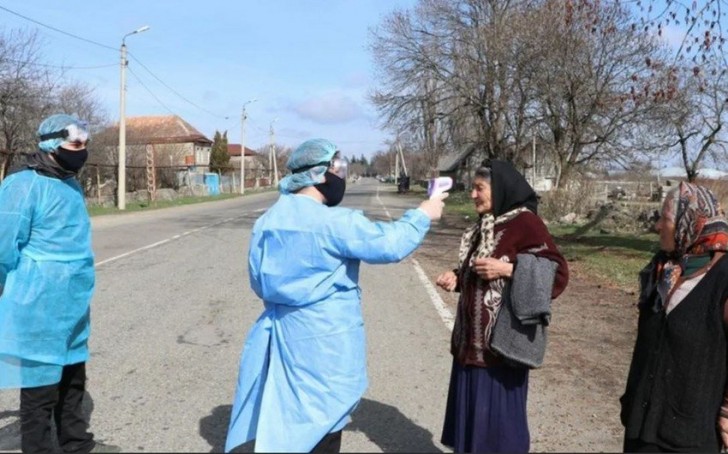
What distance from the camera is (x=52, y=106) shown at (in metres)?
30.5

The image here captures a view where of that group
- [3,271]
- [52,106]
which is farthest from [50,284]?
[52,106]

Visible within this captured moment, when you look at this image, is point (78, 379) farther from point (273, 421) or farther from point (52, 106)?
point (52, 106)

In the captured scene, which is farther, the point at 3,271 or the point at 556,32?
the point at 556,32

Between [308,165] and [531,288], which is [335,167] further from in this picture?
[531,288]

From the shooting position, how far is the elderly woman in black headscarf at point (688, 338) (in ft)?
8.87

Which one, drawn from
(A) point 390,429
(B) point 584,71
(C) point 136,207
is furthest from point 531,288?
(C) point 136,207

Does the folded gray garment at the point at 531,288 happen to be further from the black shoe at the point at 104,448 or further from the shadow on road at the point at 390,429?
the black shoe at the point at 104,448

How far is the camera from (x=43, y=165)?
3.51 m

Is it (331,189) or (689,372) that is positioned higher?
(331,189)

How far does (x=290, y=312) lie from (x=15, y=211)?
1.68 m

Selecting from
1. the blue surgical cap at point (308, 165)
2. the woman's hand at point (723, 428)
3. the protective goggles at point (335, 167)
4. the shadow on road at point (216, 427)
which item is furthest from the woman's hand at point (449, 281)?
the shadow on road at point (216, 427)

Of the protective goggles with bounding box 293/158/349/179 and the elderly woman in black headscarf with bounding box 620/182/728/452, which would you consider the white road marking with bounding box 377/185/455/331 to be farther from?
the protective goggles with bounding box 293/158/349/179

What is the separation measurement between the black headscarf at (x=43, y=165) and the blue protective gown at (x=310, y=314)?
1.46 m

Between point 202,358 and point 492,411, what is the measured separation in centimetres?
349
